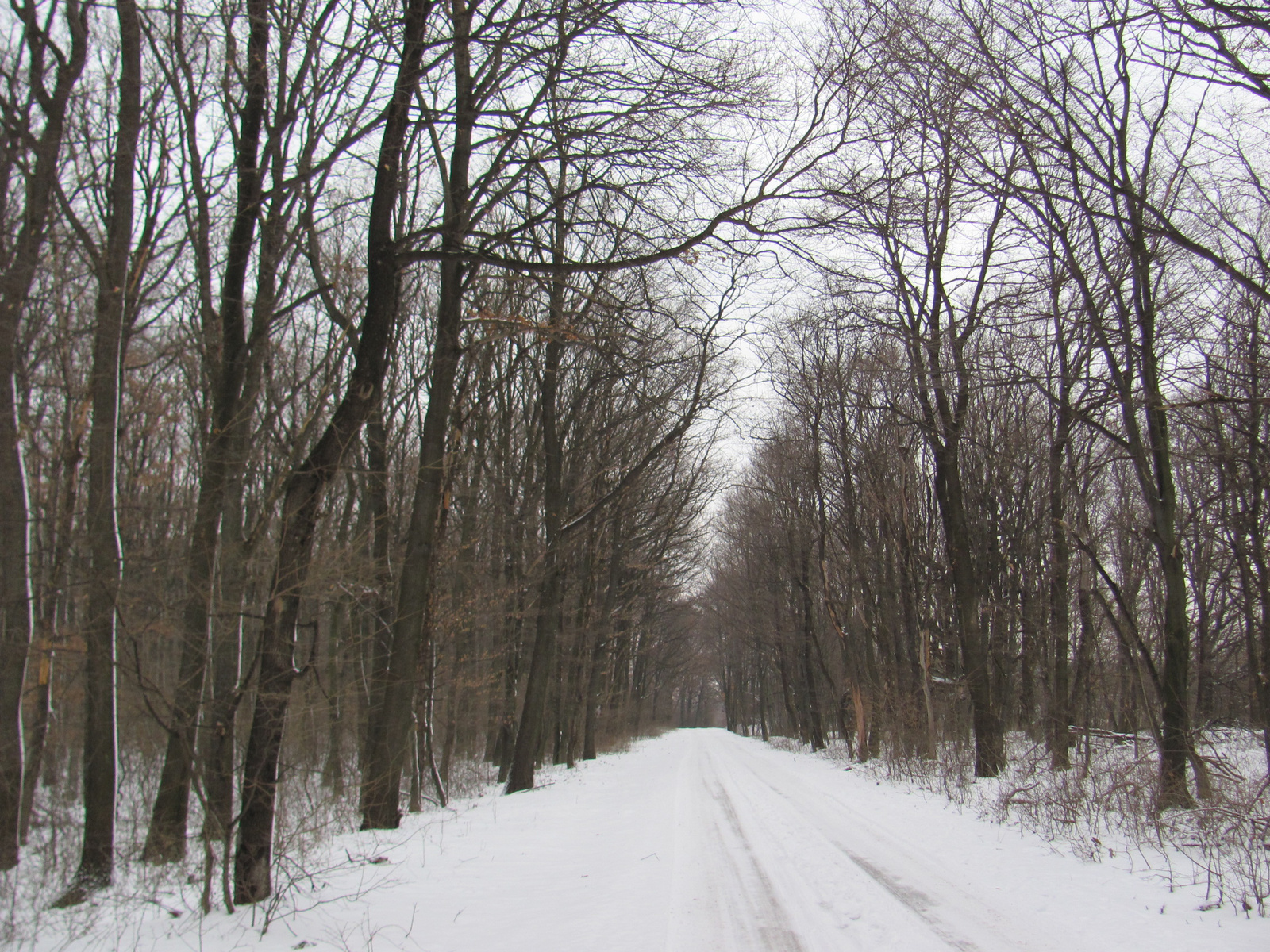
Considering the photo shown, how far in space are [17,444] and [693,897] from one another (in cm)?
699

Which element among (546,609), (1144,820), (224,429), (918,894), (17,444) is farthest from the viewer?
(546,609)

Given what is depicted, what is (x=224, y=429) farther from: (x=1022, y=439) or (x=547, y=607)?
(x=1022, y=439)

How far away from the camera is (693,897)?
612 centimetres

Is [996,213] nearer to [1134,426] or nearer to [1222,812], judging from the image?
[1134,426]

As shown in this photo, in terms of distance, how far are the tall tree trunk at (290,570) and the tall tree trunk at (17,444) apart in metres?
2.21

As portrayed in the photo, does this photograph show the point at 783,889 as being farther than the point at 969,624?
No

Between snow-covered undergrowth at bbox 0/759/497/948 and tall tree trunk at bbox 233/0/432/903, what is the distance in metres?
0.20

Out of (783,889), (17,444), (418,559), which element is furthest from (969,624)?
(17,444)

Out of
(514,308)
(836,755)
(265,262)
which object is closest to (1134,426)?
(514,308)

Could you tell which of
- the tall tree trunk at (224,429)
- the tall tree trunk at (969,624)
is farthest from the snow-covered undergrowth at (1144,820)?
the tall tree trunk at (224,429)

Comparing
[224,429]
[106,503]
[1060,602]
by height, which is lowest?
[1060,602]

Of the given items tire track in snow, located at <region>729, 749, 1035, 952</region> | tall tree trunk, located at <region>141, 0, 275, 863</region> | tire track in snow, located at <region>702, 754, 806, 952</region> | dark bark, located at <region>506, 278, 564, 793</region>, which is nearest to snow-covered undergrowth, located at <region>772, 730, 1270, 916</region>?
tire track in snow, located at <region>729, 749, 1035, 952</region>

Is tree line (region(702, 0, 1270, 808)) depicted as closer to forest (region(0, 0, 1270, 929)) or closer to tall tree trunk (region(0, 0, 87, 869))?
forest (region(0, 0, 1270, 929))

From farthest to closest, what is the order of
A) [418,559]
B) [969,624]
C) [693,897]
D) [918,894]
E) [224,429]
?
1. [969,624]
2. [418,559]
3. [224,429]
4. [693,897]
5. [918,894]
